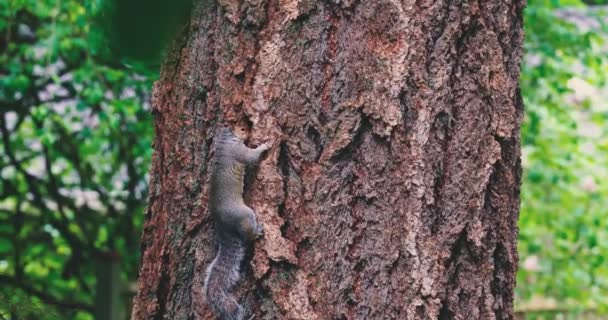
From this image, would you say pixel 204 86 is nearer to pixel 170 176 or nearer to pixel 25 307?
pixel 170 176

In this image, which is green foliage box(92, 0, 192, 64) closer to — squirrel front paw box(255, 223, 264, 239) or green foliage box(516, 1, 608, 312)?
squirrel front paw box(255, 223, 264, 239)

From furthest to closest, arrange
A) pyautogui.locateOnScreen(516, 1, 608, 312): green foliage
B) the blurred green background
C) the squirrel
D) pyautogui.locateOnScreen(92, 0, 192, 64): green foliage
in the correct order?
pyautogui.locateOnScreen(516, 1, 608, 312): green foliage → the blurred green background → the squirrel → pyautogui.locateOnScreen(92, 0, 192, 64): green foliage

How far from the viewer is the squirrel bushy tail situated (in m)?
1.18

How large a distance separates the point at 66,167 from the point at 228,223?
9.11 feet

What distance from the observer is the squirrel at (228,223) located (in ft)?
3.82

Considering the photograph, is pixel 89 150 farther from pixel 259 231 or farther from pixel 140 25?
pixel 140 25

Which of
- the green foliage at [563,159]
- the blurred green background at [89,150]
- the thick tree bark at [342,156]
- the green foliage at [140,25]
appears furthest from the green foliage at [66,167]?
the green foliage at [140,25]

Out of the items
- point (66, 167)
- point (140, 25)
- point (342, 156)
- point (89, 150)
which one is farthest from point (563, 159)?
point (140, 25)

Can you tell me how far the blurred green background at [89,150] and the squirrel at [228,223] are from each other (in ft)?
5.79

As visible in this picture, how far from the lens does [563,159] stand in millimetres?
4008

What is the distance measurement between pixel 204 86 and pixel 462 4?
0.42 m

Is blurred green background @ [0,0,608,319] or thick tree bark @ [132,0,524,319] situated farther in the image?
blurred green background @ [0,0,608,319]

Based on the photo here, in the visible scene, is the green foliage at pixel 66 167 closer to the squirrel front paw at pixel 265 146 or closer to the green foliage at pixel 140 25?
the squirrel front paw at pixel 265 146

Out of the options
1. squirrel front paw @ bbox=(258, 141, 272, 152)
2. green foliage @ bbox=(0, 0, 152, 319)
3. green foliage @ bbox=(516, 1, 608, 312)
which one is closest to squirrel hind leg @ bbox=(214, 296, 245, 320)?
squirrel front paw @ bbox=(258, 141, 272, 152)
